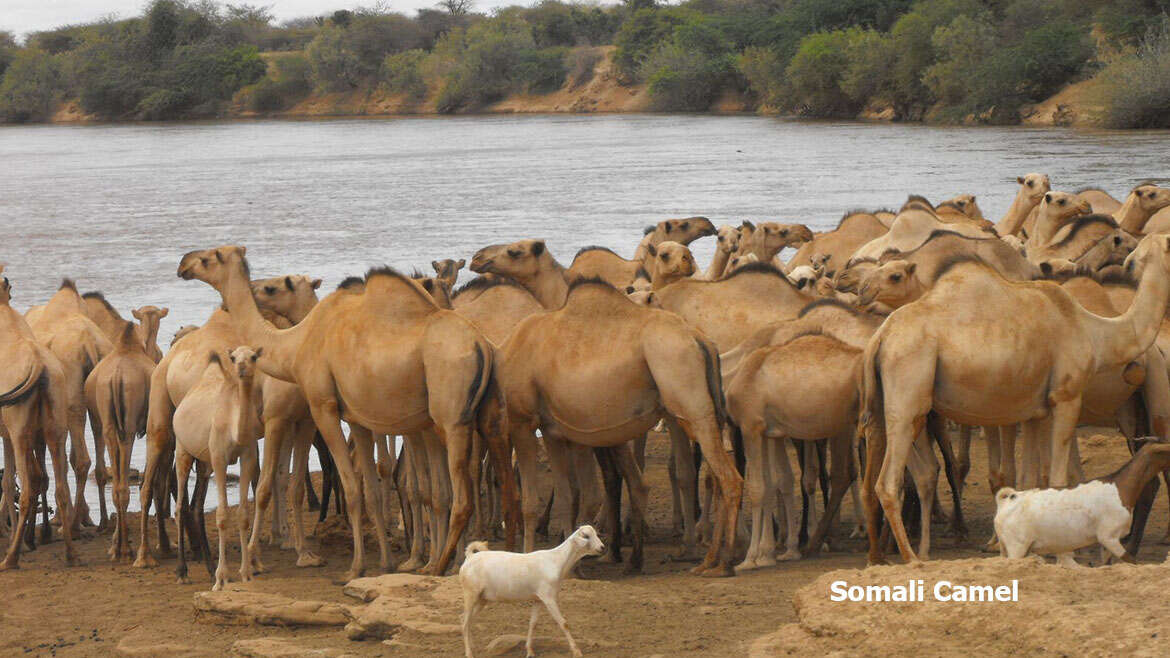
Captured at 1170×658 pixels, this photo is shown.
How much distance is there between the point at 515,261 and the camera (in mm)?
11359

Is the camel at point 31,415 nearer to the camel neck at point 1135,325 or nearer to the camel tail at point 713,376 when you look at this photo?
the camel tail at point 713,376

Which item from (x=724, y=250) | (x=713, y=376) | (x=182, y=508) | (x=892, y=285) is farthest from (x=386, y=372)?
(x=724, y=250)

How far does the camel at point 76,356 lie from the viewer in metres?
10.9

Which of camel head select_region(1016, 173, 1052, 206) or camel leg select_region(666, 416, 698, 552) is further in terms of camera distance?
camel head select_region(1016, 173, 1052, 206)

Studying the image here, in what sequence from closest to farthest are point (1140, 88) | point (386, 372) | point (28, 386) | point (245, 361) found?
1. point (386, 372)
2. point (245, 361)
3. point (28, 386)
4. point (1140, 88)

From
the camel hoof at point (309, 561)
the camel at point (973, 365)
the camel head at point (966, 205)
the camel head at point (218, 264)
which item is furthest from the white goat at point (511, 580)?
the camel head at point (966, 205)

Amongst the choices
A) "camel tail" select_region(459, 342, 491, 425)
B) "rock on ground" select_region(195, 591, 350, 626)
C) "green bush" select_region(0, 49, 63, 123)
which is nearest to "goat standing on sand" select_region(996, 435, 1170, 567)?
"camel tail" select_region(459, 342, 491, 425)

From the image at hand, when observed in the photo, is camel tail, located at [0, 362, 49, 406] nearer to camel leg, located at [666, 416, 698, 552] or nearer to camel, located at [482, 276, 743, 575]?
camel, located at [482, 276, 743, 575]

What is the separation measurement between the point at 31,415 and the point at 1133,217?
356 inches

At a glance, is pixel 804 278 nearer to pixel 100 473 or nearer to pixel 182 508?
pixel 182 508

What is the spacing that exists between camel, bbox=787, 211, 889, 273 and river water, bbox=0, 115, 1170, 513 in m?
5.94

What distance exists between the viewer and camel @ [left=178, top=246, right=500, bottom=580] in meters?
8.36

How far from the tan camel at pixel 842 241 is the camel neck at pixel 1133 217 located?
2101mm

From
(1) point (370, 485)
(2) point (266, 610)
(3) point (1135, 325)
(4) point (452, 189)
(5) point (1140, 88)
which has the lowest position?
(4) point (452, 189)
